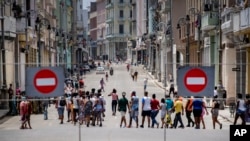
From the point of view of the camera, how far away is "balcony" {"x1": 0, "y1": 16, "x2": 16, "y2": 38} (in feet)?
139

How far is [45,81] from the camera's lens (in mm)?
21281

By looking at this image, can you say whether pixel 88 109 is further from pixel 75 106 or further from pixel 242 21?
pixel 242 21

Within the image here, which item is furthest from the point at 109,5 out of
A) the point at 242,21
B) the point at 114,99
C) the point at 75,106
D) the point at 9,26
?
the point at 75,106

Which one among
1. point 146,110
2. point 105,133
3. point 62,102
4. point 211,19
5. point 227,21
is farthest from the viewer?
point 211,19

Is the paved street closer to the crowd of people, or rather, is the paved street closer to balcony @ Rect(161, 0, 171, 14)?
the crowd of people

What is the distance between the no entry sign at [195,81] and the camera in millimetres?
21406

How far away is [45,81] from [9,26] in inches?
895

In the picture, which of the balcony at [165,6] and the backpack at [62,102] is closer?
the backpack at [62,102]

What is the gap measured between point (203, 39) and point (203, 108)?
1108 inches

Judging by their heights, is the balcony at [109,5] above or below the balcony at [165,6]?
above

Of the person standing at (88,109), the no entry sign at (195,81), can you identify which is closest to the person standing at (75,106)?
the person standing at (88,109)

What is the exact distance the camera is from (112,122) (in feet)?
108

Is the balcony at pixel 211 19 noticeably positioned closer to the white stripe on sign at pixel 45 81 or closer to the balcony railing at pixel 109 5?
the white stripe on sign at pixel 45 81

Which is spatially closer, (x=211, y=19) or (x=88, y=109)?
(x=88, y=109)
